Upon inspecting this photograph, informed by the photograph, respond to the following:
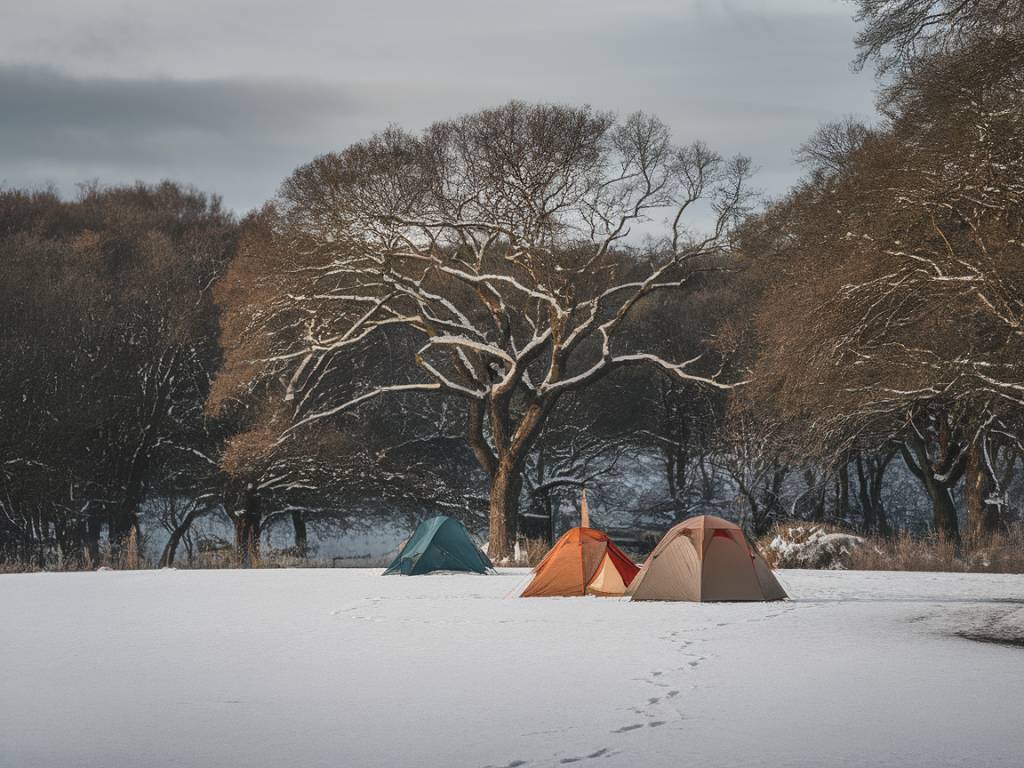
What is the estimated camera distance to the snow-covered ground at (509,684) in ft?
20.5

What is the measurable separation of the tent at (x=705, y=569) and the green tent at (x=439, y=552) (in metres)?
6.35

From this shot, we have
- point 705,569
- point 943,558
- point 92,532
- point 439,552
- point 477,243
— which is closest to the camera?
point 705,569

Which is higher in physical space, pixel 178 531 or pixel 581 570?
pixel 178 531

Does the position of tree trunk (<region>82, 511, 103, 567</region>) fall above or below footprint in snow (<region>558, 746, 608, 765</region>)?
above

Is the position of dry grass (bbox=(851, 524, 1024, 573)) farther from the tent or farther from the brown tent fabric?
the tent

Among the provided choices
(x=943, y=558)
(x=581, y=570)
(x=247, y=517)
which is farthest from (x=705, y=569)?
(x=247, y=517)

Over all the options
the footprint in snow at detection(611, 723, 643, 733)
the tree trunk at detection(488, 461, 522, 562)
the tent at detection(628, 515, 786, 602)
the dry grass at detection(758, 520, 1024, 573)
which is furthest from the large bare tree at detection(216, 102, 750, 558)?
the footprint in snow at detection(611, 723, 643, 733)

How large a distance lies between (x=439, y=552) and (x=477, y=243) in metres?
10.1

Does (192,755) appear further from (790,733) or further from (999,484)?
(999,484)

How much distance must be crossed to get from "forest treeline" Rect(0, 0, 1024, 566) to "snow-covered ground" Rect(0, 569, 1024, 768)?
22.9ft

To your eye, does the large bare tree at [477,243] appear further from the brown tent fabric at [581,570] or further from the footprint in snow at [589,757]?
the footprint in snow at [589,757]

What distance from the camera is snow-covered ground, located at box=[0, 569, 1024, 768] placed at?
623 cm

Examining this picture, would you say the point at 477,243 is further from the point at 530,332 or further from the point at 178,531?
the point at 178,531

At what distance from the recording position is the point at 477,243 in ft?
95.1
